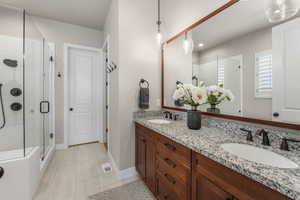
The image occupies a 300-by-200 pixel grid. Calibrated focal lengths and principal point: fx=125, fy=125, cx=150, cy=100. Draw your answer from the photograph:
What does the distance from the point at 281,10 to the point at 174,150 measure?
1.26 m

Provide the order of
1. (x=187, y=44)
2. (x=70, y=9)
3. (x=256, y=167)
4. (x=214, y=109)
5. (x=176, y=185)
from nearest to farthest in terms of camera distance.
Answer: (x=256, y=167), (x=176, y=185), (x=214, y=109), (x=187, y=44), (x=70, y=9)

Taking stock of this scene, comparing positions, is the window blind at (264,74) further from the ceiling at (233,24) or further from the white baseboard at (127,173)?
the white baseboard at (127,173)

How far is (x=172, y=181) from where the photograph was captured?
1.11 meters

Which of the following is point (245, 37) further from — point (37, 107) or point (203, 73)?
point (37, 107)

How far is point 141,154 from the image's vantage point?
1.73 meters

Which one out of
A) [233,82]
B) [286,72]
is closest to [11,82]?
[233,82]

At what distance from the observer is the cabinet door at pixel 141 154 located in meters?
1.64

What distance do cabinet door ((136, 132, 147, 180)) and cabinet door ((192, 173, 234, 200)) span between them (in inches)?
33.0

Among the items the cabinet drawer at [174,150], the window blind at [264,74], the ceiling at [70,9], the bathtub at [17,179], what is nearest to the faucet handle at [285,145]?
the window blind at [264,74]

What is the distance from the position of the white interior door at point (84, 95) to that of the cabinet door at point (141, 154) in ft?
6.09

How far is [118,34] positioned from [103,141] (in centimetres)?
261

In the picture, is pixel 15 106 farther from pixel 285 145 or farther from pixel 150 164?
pixel 285 145

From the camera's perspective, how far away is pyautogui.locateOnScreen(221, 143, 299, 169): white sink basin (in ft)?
2.22

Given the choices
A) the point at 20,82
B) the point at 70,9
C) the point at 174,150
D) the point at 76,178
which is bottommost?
the point at 76,178
